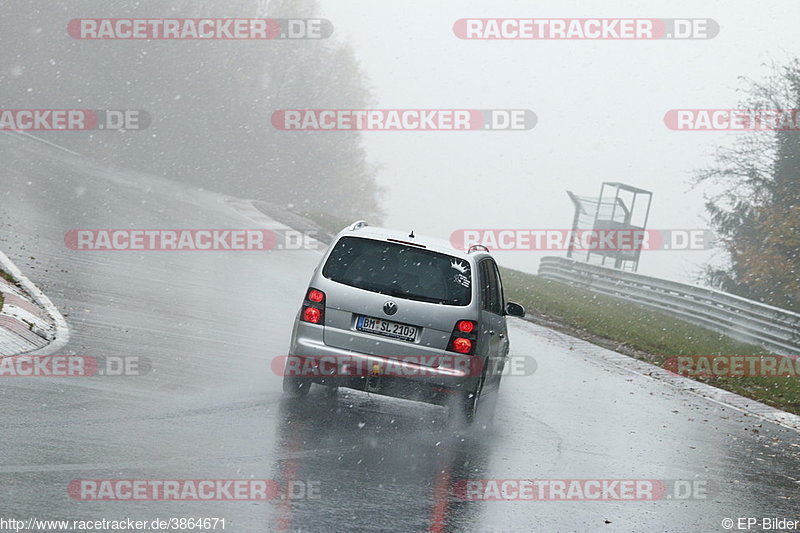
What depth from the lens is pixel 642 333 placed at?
20.7 meters

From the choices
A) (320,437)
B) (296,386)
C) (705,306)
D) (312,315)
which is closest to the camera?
(320,437)

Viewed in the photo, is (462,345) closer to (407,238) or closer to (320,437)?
(407,238)

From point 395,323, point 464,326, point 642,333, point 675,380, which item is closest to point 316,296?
point 395,323

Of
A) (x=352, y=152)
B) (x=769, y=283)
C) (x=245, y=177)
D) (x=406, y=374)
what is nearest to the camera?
(x=406, y=374)

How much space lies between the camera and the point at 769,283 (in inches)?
1363

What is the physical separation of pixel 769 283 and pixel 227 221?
18247mm

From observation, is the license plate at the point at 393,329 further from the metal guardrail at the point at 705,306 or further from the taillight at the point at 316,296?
the metal guardrail at the point at 705,306

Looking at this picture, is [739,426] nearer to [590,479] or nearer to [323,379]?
[590,479]

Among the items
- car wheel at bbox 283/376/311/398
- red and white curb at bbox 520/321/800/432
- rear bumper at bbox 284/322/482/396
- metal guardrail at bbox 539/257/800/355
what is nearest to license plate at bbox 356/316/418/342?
rear bumper at bbox 284/322/482/396

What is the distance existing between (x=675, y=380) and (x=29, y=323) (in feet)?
31.2

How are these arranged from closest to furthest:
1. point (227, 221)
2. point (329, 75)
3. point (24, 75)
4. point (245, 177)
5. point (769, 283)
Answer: point (227, 221) → point (769, 283) → point (24, 75) → point (245, 177) → point (329, 75)

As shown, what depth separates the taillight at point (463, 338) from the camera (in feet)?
29.6

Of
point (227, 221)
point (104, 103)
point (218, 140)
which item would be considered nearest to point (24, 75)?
point (104, 103)

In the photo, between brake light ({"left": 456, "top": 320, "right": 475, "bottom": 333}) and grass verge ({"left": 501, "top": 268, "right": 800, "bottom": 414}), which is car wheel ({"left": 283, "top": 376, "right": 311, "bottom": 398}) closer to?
brake light ({"left": 456, "top": 320, "right": 475, "bottom": 333})
